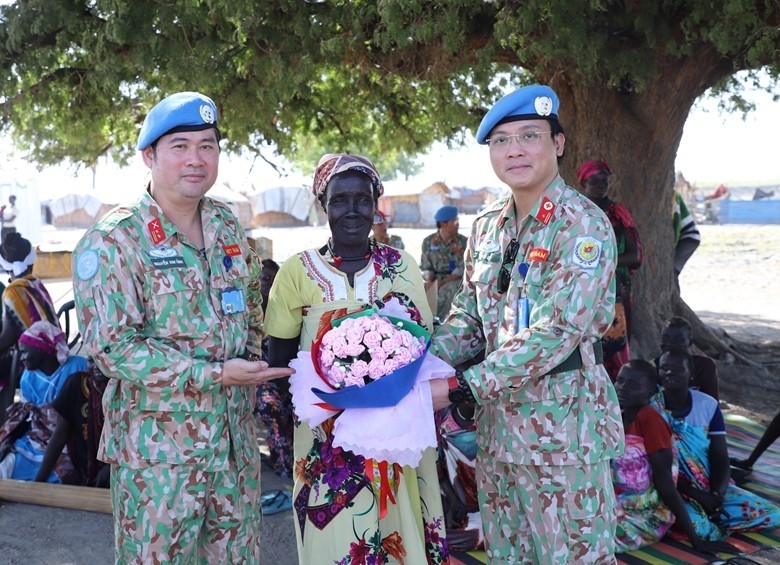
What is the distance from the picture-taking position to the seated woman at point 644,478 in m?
4.32

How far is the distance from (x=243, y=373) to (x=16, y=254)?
14.7 feet

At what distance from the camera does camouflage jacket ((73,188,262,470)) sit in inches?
102

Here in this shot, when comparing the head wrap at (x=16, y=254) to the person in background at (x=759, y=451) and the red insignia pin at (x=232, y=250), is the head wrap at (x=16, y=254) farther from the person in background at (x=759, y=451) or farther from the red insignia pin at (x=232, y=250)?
the person in background at (x=759, y=451)

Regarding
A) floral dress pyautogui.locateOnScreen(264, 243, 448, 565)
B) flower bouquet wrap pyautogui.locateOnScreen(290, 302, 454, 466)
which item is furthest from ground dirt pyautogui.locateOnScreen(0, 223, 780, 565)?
flower bouquet wrap pyautogui.locateOnScreen(290, 302, 454, 466)

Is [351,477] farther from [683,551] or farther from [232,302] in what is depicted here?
[683,551]

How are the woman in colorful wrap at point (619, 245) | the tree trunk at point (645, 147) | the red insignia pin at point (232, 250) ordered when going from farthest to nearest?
the tree trunk at point (645, 147) → the woman in colorful wrap at point (619, 245) → the red insignia pin at point (232, 250)

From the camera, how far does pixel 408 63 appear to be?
7078 millimetres

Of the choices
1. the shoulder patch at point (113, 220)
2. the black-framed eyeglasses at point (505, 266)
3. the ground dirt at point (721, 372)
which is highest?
the shoulder patch at point (113, 220)

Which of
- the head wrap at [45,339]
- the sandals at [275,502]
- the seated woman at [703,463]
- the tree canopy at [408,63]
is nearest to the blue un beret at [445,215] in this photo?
the tree canopy at [408,63]

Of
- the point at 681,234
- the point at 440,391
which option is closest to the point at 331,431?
the point at 440,391

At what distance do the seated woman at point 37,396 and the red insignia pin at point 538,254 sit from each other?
373 centimetres

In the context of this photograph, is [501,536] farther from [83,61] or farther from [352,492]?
[83,61]

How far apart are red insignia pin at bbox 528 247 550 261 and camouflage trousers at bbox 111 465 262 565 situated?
4.44 ft

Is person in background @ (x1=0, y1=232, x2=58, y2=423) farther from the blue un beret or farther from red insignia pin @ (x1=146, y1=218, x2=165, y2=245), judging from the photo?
the blue un beret
